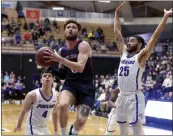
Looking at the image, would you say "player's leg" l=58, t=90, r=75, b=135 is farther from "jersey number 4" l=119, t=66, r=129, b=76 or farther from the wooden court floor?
the wooden court floor

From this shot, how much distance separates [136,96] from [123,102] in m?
0.19

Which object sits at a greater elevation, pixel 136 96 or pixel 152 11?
pixel 152 11

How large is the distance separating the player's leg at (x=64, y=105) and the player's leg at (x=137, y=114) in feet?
2.53

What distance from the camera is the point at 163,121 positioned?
9672 mm

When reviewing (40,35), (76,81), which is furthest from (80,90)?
(40,35)

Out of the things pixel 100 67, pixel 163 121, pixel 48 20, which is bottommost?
pixel 163 121

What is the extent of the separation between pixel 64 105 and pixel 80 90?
0.35 m

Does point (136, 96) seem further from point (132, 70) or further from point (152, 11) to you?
point (152, 11)

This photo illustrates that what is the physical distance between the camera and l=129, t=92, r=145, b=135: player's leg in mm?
4312

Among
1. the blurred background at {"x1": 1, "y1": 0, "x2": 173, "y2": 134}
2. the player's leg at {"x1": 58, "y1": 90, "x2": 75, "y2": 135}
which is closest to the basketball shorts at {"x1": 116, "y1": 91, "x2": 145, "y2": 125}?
the player's leg at {"x1": 58, "y1": 90, "x2": 75, "y2": 135}

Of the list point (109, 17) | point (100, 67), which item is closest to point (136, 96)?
point (100, 67)

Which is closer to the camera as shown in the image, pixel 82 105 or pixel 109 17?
pixel 82 105

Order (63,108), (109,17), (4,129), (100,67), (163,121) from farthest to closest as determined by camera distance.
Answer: (109,17) → (100,67) → (163,121) → (4,129) → (63,108)

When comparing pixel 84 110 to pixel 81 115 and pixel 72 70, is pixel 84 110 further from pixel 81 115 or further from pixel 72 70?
pixel 72 70
